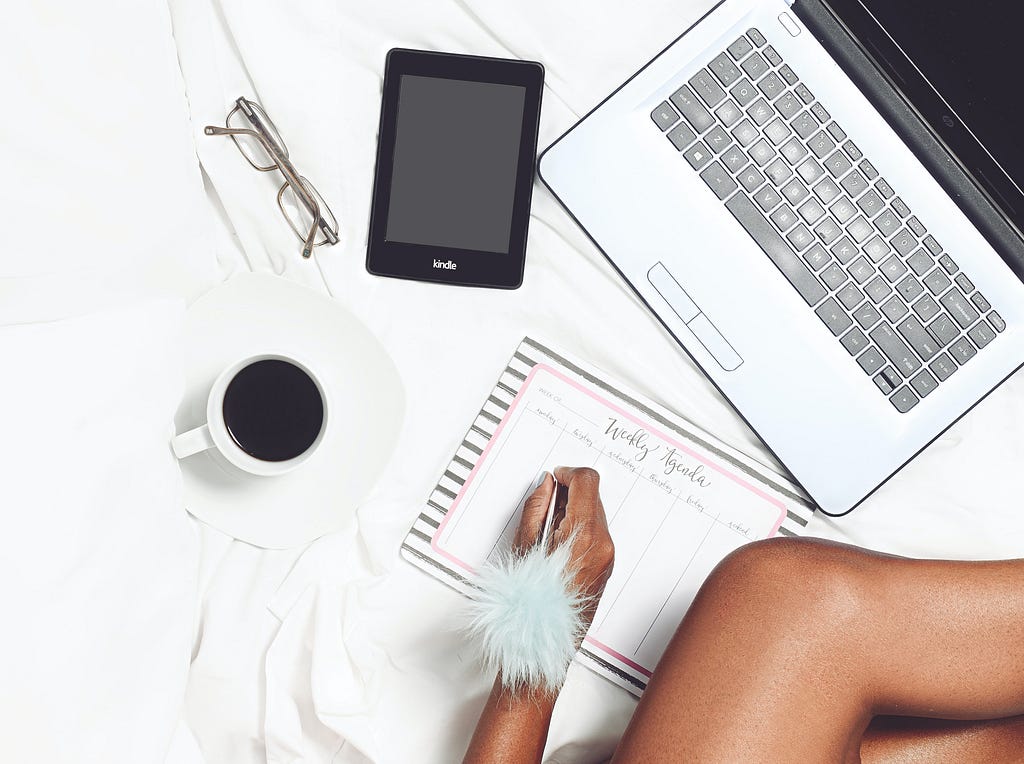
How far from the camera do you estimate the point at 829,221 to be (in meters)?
0.53

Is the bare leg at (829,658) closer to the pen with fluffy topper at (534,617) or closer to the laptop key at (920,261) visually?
the pen with fluffy topper at (534,617)

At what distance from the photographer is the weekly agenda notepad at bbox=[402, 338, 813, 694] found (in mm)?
575

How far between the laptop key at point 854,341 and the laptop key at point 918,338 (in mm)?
24

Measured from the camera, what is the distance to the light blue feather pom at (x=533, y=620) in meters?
0.49

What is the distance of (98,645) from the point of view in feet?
1.49

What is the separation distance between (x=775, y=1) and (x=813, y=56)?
0.15 feet

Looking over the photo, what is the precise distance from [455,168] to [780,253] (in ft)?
0.77

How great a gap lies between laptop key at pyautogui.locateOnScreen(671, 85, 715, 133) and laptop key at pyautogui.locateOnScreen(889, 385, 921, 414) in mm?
219

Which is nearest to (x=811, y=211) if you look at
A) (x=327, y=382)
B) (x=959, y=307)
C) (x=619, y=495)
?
(x=959, y=307)

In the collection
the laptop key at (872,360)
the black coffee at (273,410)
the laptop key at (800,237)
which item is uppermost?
the laptop key at (800,237)

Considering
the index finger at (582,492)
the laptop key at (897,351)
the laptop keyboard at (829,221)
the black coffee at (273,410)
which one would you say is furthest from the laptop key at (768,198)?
the black coffee at (273,410)

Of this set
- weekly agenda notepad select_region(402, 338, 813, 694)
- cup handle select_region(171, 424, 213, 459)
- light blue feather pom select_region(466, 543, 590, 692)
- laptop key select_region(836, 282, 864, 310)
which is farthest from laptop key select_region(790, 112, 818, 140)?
cup handle select_region(171, 424, 213, 459)

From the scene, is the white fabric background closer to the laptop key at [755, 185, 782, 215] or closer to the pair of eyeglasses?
the pair of eyeglasses

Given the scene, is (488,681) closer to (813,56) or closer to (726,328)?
(726,328)
